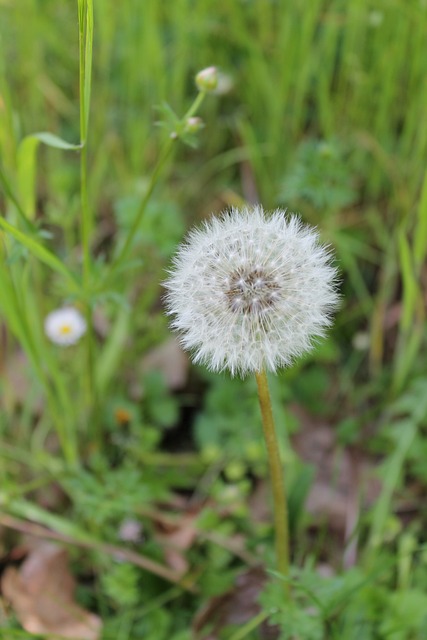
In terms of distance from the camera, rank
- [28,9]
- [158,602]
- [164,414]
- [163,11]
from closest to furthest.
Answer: [158,602]
[164,414]
[28,9]
[163,11]

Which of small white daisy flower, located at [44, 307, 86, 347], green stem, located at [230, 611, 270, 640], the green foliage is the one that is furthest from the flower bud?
green stem, located at [230, 611, 270, 640]

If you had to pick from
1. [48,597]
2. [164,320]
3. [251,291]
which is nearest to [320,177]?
[164,320]

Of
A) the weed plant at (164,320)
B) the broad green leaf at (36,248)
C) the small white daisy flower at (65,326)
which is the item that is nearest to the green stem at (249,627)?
the weed plant at (164,320)

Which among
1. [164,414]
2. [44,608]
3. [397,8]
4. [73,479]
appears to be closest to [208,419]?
[164,414]

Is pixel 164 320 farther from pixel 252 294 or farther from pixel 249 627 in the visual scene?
pixel 252 294

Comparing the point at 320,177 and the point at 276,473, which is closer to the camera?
the point at 276,473

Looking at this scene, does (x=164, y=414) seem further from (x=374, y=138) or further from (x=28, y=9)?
(x=28, y=9)

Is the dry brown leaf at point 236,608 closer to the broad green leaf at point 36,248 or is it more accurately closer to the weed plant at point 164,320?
the weed plant at point 164,320
